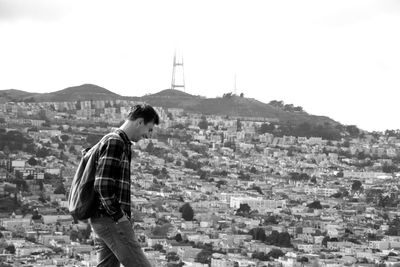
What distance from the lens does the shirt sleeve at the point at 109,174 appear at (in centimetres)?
399

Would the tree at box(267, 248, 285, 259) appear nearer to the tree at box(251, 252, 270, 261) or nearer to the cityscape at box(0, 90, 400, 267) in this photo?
the cityscape at box(0, 90, 400, 267)

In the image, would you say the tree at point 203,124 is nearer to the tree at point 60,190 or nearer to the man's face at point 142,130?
the tree at point 60,190

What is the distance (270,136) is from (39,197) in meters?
30.6

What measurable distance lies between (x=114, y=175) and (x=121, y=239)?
0.24 meters

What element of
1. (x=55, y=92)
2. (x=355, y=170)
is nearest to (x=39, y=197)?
(x=355, y=170)

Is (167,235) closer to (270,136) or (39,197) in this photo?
(39,197)

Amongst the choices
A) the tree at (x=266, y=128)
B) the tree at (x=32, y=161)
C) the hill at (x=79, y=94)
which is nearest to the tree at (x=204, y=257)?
the tree at (x=32, y=161)

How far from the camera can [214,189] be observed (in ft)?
160

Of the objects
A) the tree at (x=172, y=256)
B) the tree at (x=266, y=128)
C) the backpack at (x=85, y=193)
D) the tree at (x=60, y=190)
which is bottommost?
the tree at (x=172, y=256)

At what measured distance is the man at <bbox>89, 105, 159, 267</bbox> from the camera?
13.1 feet

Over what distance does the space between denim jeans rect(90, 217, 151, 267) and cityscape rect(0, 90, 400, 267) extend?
233 inches

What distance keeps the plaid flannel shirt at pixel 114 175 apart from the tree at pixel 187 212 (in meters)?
34.0

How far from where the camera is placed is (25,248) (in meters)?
27.4

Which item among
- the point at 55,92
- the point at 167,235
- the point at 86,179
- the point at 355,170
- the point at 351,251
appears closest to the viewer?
the point at 86,179
